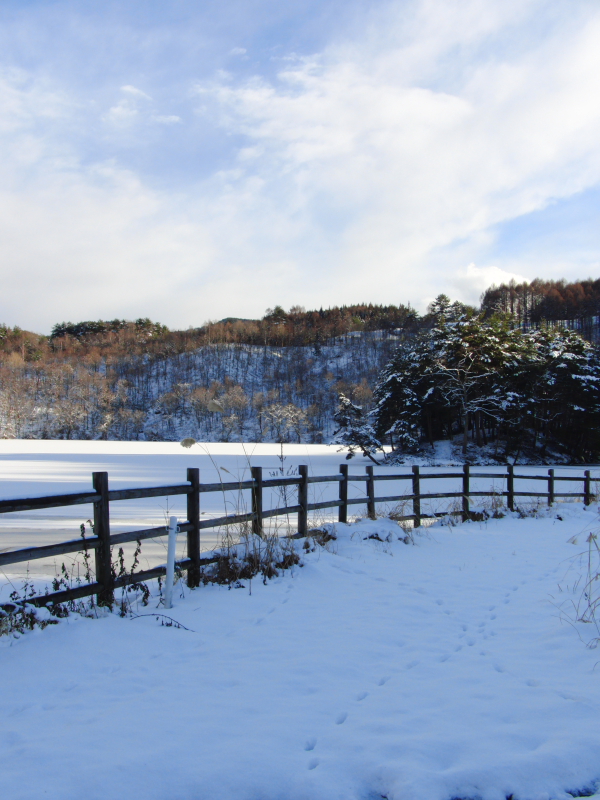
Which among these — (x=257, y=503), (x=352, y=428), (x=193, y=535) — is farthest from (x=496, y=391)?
(x=193, y=535)

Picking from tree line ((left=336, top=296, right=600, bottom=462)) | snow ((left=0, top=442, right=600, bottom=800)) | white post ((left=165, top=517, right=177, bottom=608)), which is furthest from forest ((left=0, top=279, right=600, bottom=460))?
snow ((left=0, top=442, right=600, bottom=800))

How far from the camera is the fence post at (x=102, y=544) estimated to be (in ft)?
15.4

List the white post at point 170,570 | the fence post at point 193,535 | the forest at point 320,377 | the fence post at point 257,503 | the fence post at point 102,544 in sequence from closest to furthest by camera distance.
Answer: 1. the fence post at point 102,544
2. the white post at point 170,570
3. the fence post at point 193,535
4. the fence post at point 257,503
5. the forest at point 320,377

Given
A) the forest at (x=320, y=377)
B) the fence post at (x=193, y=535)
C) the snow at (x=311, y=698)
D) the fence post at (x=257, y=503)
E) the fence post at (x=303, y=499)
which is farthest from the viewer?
the forest at (x=320, y=377)

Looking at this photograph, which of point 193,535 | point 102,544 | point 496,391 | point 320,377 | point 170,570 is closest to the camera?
point 102,544

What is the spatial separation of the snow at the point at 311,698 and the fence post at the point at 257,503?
39.9 inches

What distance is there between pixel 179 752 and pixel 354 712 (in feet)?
3.34

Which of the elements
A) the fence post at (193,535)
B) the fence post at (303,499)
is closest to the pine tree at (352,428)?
the fence post at (303,499)

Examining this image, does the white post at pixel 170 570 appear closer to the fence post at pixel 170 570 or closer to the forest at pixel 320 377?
the fence post at pixel 170 570

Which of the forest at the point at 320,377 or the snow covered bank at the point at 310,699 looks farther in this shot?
the forest at the point at 320,377

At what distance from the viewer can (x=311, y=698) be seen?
3.21 metres

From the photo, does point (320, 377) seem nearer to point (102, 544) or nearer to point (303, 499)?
point (303, 499)

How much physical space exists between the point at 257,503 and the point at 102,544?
2417 mm

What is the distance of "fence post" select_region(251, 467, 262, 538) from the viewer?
663cm
